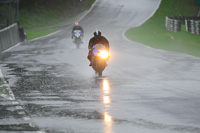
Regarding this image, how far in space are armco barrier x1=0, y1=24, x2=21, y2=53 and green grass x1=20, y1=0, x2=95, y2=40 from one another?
29.4 meters

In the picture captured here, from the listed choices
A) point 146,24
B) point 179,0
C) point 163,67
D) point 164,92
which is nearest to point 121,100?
point 164,92

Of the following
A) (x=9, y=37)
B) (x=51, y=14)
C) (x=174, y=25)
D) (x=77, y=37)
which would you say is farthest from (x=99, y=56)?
(x=51, y=14)

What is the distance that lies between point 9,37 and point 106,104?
80.5 ft

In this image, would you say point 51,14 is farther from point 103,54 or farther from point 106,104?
point 106,104

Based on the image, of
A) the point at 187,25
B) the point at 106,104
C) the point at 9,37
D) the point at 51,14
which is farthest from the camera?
the point at 51,14

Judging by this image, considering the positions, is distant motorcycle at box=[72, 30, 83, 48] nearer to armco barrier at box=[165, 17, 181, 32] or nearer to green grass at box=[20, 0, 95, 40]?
armco barrier at box=[165, 17, 181, 32]

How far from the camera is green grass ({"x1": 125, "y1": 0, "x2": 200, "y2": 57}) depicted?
33928mm

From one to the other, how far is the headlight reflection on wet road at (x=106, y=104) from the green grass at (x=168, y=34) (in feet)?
43.3

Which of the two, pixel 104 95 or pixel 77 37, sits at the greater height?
pixel 77 37

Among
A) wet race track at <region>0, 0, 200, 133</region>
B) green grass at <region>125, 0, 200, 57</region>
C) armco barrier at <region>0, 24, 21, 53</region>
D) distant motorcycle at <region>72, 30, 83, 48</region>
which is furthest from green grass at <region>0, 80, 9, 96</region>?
distant motorcycle at <region>72, 30, 83, 48</region>

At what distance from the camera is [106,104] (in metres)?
11.5

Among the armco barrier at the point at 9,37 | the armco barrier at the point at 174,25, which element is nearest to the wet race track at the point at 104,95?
the armco barrier at the point at 9,37

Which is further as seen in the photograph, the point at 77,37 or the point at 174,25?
the point at 174,25

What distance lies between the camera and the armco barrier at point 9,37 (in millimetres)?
31984
